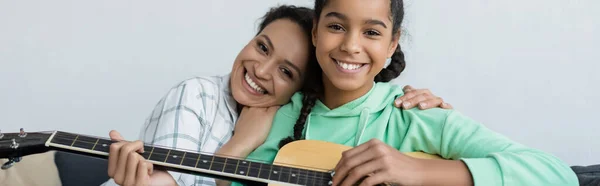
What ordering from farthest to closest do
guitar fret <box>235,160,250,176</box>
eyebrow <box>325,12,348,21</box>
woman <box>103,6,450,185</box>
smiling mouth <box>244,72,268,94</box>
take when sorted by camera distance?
smiling mouth <box>244,72,268,94</box>, woman <box>103,6,450,185</box>, eyebrow <box>325,12,348,21</box>, guitar fret <box>235,160,250,176</box>

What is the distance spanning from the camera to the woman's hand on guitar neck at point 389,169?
53.4 inches

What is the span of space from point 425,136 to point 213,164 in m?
0.43

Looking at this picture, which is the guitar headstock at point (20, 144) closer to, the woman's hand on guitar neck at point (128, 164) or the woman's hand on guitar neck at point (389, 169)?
the woman's hand on guitar neck at point (128, 164)

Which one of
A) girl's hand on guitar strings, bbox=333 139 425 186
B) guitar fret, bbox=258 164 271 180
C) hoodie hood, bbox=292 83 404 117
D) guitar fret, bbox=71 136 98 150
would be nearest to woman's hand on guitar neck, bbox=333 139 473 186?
girl's hand on guitar strings, bbox=333 139 425 186

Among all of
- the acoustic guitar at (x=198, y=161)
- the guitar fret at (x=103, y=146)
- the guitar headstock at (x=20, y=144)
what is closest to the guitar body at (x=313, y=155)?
the acoustic guitar at (x=198, y=161)

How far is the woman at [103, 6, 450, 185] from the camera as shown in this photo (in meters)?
1.60

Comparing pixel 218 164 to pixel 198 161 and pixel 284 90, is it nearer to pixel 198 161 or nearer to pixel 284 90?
pixel 198 161

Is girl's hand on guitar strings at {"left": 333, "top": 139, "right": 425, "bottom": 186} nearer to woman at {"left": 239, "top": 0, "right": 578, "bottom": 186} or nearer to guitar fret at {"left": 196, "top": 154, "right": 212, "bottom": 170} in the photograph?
woman at {"left": 239, "top": 0, "right": 578, "bottom": 186}

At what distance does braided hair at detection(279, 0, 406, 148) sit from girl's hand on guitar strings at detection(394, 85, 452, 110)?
0.14 m

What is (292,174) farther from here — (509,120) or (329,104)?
(509,120)

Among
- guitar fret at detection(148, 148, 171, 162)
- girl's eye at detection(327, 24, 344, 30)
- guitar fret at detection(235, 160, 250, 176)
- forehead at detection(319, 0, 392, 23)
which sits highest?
forehead at detection(319, 0, 392, 23)

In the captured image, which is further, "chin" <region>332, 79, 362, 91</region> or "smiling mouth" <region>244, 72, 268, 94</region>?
"smiling mouth" <region>244, 72, 268, 94</region>

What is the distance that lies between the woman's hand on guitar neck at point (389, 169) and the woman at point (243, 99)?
203 mm

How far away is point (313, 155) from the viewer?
1515mm
